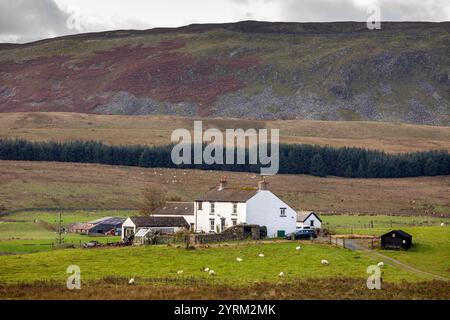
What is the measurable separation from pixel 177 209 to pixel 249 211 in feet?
45.4

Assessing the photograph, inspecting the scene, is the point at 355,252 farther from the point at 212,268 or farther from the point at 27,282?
the point at 27,282

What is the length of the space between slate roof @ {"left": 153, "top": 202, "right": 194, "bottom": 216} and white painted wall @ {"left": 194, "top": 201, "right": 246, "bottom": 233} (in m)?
3.99

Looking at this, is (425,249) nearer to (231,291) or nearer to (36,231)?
(231,291)

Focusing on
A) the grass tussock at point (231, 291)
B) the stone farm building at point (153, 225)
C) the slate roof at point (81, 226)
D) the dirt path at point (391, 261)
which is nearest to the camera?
the grass tussock at point (231, 291)

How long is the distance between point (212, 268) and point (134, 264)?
20.7 feet

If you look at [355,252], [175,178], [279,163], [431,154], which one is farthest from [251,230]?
[431,154]

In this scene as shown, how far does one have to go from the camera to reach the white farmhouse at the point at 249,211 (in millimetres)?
89000

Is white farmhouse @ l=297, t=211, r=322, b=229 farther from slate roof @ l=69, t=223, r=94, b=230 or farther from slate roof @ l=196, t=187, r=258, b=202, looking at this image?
slate roof @ l=69, t=223, r=94, b=230

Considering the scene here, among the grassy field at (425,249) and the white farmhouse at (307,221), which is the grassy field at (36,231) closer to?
the white farmhouse at (307,221)

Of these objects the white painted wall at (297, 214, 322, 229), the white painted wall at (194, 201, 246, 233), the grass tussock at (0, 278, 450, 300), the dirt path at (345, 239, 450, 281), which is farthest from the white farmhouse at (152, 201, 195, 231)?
the grass tussock at (0, 278, 450, 300)

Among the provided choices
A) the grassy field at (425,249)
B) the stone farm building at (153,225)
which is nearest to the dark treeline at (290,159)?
the grassy field at (425,249)

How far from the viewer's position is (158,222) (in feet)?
308

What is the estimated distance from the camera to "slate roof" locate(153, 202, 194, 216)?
9850 cm
